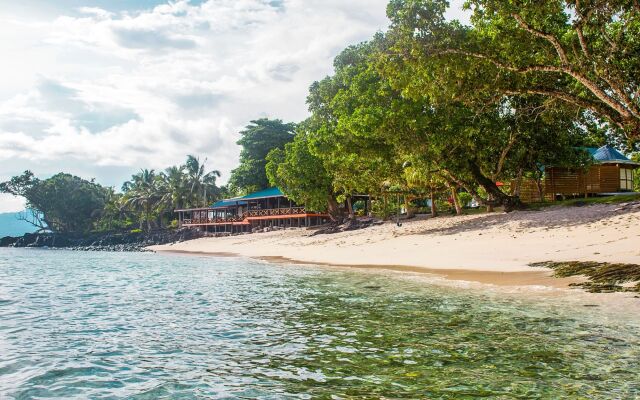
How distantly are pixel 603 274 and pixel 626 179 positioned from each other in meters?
27.8

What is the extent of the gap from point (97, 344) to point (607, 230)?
20054 mm

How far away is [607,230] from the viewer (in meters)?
21.2

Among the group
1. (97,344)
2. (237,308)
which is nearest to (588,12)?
(237,308)

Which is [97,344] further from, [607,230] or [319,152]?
[319,152]

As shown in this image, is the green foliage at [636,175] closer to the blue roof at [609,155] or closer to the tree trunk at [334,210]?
the blue roof at [609,155]

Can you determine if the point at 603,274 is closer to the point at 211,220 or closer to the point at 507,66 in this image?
the point at 507,66

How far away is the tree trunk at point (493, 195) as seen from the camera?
32.2 m

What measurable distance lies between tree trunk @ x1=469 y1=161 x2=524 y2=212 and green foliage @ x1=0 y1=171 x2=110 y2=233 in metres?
83.7

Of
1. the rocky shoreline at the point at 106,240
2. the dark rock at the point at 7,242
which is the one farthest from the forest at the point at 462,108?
the dark rock at the point at 7,242

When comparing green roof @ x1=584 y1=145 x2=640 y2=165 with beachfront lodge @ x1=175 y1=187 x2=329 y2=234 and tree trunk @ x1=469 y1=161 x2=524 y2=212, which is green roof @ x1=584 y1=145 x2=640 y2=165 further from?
beachfront lodge @ x1=175 y1=187 x2=329 y2=234

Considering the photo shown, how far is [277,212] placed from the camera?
61312mm

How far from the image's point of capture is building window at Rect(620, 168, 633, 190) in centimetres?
3716

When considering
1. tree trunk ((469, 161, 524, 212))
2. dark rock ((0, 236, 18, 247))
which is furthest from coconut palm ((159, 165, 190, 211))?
tree trunk ((469, 161, 524, 212))

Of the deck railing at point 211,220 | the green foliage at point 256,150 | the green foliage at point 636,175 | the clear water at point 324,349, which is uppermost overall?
the green foliage at point 256,150
